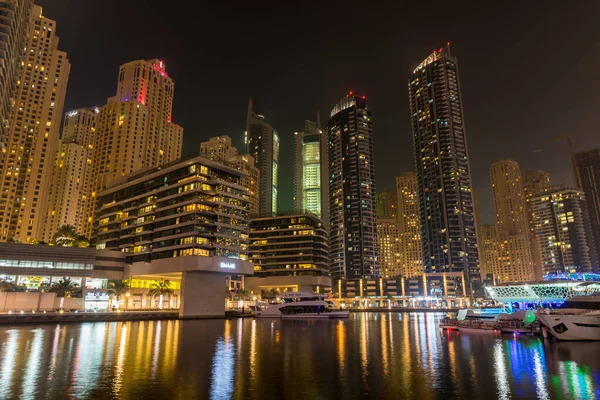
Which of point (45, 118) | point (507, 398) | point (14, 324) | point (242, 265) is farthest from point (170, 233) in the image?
point (45, 118)

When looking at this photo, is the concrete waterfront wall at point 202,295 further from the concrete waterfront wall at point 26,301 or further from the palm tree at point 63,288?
the concrete waterfront wall at point 26,301

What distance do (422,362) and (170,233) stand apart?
9116 cm

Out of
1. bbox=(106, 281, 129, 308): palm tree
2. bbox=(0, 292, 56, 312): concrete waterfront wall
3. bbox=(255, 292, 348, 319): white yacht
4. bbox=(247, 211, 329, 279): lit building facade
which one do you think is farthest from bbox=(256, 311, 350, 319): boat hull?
bbox=(0, 292, 56, 312): concrete waterfront wall

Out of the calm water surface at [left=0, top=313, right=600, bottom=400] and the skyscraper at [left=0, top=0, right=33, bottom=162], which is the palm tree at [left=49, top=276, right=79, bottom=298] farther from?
the calm water surface at [left=0, top=313, right=600, bottom=400]

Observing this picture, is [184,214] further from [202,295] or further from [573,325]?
[573,325]

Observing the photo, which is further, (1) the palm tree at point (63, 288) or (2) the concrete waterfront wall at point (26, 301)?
(1) the palm tree at point (63, 288)

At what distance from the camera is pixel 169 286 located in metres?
134

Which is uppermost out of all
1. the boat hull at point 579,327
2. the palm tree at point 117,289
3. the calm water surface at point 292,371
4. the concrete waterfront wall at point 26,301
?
the palm tree at point 117,289

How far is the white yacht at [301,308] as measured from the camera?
12050 cm

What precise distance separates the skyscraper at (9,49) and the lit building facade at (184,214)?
1530 inches

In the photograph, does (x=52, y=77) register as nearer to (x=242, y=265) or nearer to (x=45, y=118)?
(x=45, y=118)

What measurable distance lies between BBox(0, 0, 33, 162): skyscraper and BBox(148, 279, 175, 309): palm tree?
55109 mm

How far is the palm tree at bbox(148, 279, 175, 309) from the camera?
122463mm

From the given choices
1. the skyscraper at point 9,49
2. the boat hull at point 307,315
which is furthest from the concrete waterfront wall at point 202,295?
the skyscraper at point 9,49
